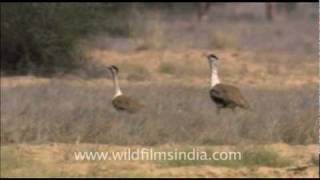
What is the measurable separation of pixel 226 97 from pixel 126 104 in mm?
1480

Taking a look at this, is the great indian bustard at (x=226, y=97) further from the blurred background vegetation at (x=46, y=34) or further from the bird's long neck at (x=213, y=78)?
the blurred background vegetation at (x=46, y=34)

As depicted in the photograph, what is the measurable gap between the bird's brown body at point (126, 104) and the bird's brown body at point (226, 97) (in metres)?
1.14

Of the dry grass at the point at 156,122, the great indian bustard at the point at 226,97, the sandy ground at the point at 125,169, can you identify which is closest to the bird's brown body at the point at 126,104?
the dry grass at the point at 156,122

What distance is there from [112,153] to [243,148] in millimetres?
1633

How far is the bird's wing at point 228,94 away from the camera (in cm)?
1217

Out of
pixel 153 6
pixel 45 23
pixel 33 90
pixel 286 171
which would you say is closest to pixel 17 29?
pixel 45 23

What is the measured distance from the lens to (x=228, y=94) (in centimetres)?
1216

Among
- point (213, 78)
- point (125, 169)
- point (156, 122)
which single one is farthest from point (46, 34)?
point (125, 169)

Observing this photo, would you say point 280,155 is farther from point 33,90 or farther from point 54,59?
point 54,59

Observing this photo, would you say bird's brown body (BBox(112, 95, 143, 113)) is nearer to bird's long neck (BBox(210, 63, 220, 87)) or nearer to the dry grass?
the dry grass

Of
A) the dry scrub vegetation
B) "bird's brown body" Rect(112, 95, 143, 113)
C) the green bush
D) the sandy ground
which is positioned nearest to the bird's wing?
the dry scrub vegetation

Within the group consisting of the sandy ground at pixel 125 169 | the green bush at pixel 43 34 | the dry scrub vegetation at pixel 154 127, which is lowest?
the sandy ground at pixel 125 169

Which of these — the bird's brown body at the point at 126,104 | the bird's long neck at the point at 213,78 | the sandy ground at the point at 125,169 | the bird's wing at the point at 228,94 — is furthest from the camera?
the bird's long neck at the point at 213,78

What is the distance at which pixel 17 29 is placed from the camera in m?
20.7
